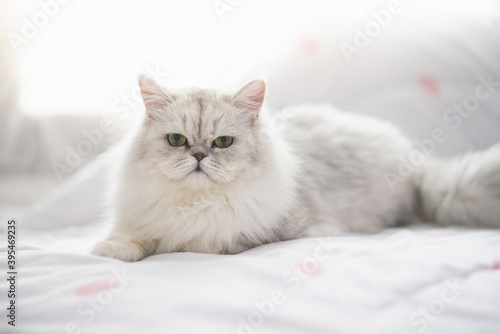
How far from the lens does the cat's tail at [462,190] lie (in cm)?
171

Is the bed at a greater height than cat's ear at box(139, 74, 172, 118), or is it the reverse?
cat's ear at box(139, 74, 172, 118)

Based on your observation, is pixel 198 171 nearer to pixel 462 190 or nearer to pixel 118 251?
pixel 118 251

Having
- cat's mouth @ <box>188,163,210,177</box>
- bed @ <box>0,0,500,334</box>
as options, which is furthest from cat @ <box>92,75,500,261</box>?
bed @ <box>0,0,500,334</box>

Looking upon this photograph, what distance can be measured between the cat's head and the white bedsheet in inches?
12.8

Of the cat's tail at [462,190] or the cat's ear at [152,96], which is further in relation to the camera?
the cat's tail at [462,190]

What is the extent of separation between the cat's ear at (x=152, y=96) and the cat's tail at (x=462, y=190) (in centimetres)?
143

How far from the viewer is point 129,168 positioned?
1.51 m

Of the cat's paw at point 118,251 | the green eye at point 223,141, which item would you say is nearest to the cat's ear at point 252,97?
the green eye at point 223,141

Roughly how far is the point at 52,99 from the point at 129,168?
170 cm

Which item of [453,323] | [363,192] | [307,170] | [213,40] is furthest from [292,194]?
[213,40]

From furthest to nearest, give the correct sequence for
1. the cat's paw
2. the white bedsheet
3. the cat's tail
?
the cat's tail
the cat's paw
the white bedsheet

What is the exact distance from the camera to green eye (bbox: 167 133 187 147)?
142 centimetres

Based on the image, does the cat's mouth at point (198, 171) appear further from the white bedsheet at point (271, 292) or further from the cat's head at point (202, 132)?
the white bedsheet at point (271, 292)

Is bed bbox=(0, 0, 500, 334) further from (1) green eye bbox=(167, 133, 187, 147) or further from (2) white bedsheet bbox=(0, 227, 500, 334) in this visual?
(1) green eye bbox=(167, 133, 187, 147)
